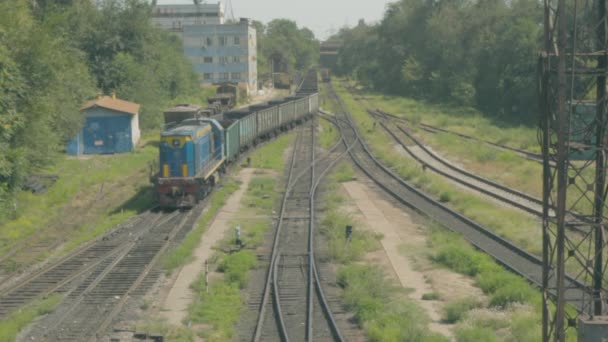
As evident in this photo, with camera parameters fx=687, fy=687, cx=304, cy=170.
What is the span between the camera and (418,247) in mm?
20906

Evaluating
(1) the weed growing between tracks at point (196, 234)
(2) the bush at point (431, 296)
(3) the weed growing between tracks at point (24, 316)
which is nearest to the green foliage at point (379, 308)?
(2) the bush at point (431, 296)

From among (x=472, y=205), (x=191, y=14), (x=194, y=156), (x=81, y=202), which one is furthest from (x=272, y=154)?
(x=191, y=14)

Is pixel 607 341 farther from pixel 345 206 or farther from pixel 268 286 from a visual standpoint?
pixel 345 206

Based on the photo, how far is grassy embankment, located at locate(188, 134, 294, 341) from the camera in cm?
1470

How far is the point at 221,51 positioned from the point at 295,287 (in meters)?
80.5

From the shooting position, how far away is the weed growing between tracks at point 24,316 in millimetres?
14133

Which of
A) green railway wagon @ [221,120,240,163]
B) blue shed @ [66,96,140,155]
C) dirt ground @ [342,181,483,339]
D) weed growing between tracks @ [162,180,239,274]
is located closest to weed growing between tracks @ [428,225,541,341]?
dirt ground @ [342,181,483,339]

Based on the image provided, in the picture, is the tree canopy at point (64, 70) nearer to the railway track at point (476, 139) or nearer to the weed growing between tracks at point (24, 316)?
the weed growing between tracks at point (24, 316)

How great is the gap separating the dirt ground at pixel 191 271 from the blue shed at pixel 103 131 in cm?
1411

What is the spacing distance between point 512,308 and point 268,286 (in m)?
5.78

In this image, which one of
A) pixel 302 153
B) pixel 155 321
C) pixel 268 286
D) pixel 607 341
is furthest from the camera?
pixel 302 153

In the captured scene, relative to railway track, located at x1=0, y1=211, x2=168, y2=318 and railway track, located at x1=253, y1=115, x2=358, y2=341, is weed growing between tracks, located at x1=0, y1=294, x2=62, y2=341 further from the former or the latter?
railway track, located at x1=253, y1=115, x2=358, y2=341

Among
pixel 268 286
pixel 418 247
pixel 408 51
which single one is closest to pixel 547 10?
pixel 268 286

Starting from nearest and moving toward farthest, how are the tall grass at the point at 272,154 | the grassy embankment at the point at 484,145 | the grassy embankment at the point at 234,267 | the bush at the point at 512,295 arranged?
1. the grassy embankment at the point at 234,267
2. the bush at the point at 512,295
3. the grassy embankment at the point at 484,145
4. the tall grass at the point at 272,154
